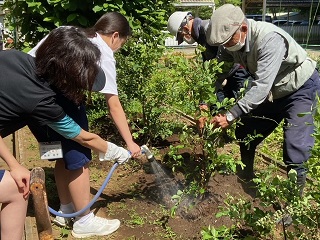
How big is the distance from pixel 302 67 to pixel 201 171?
1190mm

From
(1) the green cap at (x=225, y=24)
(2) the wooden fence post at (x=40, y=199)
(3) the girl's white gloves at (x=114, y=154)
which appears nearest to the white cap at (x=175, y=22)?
(1) the green cap at (x=225, y=24)

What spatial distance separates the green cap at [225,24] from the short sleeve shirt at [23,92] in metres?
1.28

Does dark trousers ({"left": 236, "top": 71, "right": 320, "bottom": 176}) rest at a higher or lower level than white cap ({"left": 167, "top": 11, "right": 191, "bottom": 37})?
lower

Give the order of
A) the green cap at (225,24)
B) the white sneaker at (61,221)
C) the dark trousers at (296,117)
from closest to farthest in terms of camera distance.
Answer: the green cap at (225,24) → the dark trousers at (296,117) → the white sneaker at (61,221)

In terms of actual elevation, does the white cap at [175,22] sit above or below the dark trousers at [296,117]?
above

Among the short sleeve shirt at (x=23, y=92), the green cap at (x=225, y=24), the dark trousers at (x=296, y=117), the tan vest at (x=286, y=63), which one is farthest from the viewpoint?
the dark trousers at (x=296, y=117)

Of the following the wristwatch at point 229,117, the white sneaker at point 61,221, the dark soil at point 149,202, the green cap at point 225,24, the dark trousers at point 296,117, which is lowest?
the dark soil at point 149,202

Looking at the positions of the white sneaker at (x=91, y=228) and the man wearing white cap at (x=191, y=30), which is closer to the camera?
the white sneaker at (x=91, y=228)

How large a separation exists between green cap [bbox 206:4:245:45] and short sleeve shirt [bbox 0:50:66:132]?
50.4 inches

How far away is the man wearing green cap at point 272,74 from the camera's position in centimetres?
320

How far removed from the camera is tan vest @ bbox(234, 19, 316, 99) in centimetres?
334

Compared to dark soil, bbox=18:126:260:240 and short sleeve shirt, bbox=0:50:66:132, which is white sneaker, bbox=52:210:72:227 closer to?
dark soil, bbox=18:126:260:240

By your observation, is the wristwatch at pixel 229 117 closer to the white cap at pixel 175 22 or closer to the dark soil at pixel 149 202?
the dark soil at pixel 149 202

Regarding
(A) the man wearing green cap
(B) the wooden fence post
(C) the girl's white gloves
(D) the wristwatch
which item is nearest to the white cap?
(A) the man wearing green cap
